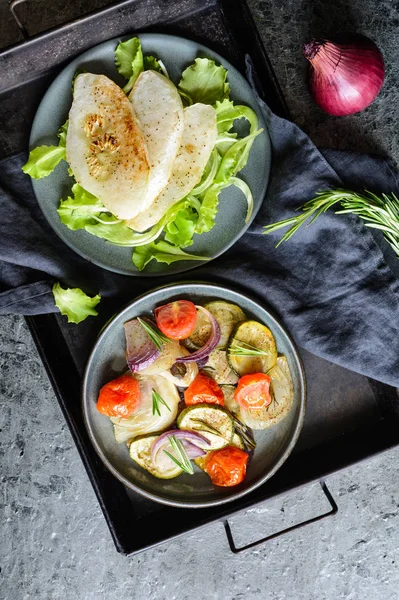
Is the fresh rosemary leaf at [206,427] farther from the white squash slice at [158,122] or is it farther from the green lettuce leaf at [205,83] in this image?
the green lettuce leaf at [205,83]

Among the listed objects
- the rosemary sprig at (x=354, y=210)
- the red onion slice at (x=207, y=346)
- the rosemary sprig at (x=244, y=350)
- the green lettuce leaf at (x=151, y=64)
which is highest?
the green lettuce leaf at (x=151, y=64)

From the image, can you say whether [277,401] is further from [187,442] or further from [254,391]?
[187,442]

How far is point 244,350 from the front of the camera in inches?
64.7

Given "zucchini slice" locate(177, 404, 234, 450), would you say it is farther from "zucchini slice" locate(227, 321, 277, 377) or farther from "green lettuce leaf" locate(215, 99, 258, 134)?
"green lettuce leaf" locate(215, 99, 258, 134)

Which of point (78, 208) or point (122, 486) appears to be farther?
point (122, 486)

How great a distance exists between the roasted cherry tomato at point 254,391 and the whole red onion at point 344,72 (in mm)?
775

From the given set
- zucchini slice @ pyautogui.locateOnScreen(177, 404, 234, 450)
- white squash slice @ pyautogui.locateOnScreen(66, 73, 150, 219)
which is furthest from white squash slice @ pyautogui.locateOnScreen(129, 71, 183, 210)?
zucchini slice @ pyautogui.locateOnScreen(177, 404, 234, 450)

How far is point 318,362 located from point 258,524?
0.63 m

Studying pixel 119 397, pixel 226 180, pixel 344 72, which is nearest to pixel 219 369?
pixel 119 397

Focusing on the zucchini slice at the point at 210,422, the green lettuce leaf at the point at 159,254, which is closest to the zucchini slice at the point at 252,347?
the zucchini slice at the point at 210,422

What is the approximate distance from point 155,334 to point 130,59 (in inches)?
29.0

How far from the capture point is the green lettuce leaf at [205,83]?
161 cm

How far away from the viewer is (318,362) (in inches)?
71.2

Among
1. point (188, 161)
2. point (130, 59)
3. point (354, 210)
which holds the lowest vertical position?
point (354, 210)
